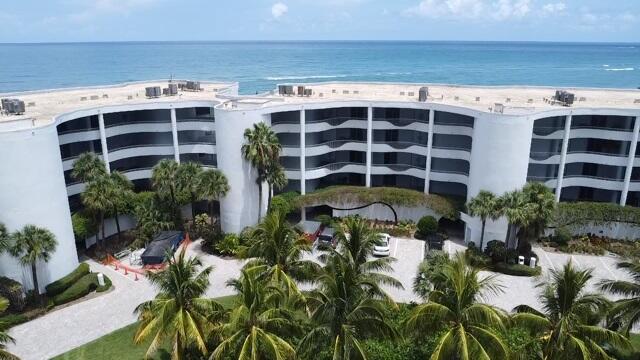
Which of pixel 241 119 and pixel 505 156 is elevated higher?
pixel 241 119

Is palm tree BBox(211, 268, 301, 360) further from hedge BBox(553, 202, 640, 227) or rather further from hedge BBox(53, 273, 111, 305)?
hedge BBox(553, 202, 640, 227)

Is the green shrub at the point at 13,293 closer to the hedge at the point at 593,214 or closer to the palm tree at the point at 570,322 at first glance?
the palm tree at the point at 570,322

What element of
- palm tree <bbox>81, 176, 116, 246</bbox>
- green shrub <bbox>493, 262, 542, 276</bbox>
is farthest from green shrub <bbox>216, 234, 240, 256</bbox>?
green shrub <bbox>493, 262, 542, 276</bbox>

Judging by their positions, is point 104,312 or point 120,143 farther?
Answer: point 120,143

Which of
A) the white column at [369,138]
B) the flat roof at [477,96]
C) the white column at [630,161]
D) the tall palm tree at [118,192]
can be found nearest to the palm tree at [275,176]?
the flat roof at [477,96]

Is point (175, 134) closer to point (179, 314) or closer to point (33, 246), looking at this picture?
point (33, 246)

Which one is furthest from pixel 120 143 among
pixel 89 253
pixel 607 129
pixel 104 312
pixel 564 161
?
pixel 607 129

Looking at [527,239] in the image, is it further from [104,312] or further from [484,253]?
[104,312]
